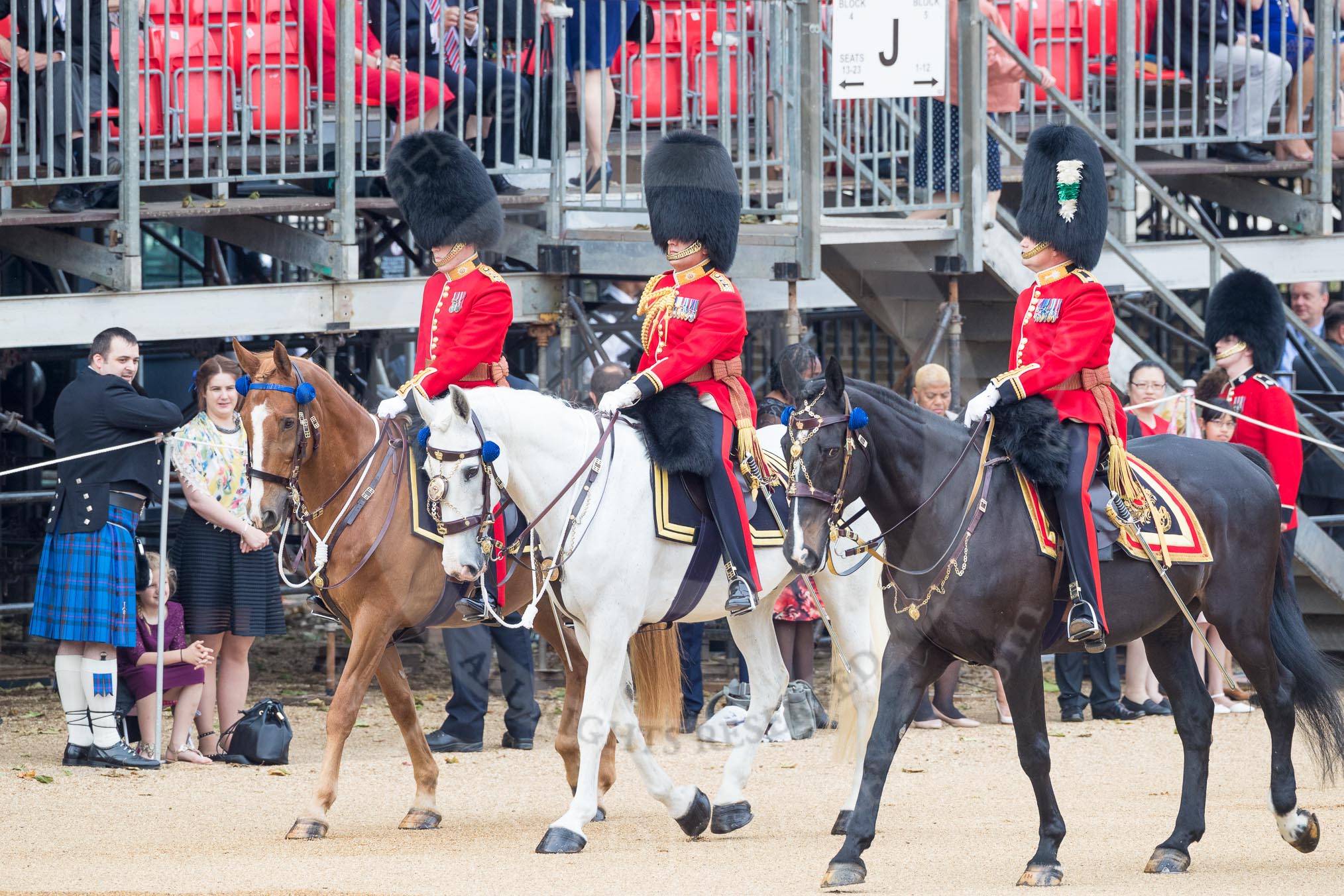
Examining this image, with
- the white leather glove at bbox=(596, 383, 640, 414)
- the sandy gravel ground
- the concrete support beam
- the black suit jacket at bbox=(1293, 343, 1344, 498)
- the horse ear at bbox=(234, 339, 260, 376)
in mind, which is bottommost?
the sandy gravel ground

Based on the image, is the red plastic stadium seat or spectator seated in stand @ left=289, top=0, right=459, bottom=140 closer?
spectator seated in stand @ left=289, top=0, right=459, bottom=140

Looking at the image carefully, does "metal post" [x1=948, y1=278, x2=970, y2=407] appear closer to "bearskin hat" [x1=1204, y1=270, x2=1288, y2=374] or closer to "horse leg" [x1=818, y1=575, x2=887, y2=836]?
"bearskin hat" [x1=1204, y1=270, x2=1288, y2=374]

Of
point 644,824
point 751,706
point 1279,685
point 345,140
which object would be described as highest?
point 345,140

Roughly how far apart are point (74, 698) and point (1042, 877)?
4.47 m

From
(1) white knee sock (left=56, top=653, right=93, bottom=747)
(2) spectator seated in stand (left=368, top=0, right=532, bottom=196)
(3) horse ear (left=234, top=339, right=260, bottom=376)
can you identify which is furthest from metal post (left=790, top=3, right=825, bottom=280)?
(1) white knee sock (left=56, top=653, right=93, bottom=747)

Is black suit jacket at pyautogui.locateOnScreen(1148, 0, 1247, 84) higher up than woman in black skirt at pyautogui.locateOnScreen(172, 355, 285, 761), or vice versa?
black suit jacket at pyautogui.locateOnScreen(1148, 0, 1247, 84)

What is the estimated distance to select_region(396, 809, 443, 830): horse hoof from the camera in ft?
24.2

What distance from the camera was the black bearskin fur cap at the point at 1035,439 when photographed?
6484mm

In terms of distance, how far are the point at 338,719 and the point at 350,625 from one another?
49 centimetres

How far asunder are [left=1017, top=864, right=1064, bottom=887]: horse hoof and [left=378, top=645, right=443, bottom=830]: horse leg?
2.30 meters

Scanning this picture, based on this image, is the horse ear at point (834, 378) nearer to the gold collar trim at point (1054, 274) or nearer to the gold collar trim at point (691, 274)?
the gold collar trim at point (1054, 274)

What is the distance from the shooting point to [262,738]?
8852mm

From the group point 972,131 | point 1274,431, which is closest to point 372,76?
point 972,131

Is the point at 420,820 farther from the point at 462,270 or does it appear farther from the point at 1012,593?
the point at 1012,593
